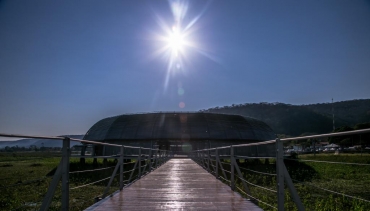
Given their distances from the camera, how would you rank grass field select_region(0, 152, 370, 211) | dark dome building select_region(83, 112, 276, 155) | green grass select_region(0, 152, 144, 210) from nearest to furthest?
1. green grass select_region(0, 152, 144, 210)
2. grass field select_region(0, 152, 370, 211)
3. dark dome building select_region(83, 112, 276, 155)

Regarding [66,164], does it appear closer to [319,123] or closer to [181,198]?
[181,198]

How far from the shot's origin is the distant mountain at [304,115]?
491 feet

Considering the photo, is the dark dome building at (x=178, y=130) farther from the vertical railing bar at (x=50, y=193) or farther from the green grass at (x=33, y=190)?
the vertical railing bar at (x=50, y=193)

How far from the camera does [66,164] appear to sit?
128 inches

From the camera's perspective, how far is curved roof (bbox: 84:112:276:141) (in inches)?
1703

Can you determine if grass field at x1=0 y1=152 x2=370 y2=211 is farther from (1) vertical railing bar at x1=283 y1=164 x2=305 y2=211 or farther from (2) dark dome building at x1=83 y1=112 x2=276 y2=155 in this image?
(2) dark dome building at x1=83 y1=112 x2=276 y2=155

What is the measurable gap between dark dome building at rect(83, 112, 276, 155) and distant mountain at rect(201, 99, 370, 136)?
106 m

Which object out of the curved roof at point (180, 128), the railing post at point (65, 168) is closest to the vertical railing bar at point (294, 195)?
the railing post at point (65, 168)

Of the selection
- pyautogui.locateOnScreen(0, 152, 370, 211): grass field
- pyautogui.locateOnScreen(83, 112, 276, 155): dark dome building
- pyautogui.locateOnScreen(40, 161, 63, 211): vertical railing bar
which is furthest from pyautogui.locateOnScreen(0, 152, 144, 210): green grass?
pyautogui.locateOnScreen(83, 112, 276, 155): dark dome building

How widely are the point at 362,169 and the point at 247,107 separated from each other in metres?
160

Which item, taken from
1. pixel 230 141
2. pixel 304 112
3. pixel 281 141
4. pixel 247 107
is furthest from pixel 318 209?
pixel 247 107

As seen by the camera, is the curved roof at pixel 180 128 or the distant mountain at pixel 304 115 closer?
the curved roof at pixel 180 128

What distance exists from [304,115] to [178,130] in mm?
133336

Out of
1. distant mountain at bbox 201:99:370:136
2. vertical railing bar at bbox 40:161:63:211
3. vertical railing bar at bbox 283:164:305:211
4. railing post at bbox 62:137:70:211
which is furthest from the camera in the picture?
distant mountain at bbox 201:99:370:136
